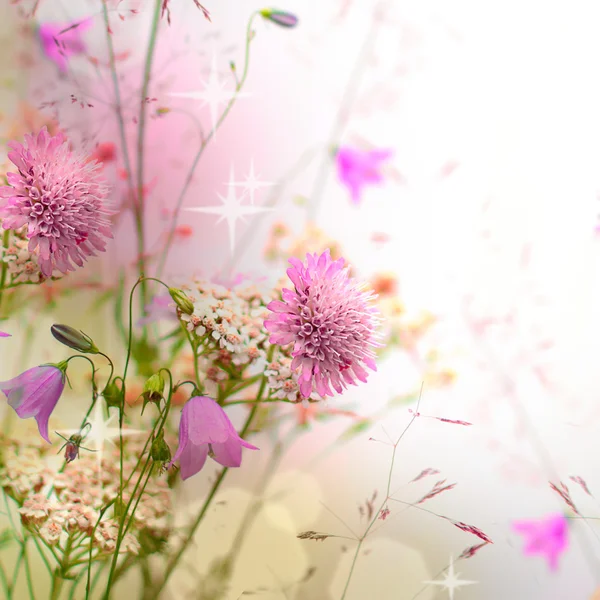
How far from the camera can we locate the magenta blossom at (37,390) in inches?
18.5

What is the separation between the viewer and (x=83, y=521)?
1.68ft

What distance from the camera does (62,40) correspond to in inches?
25.0

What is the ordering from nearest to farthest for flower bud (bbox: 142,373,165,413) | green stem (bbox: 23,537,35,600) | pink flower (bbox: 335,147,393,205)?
flower bud (bbox: 142,373,165,413) → green stem (bbox: 23,537,35,600) → pink flower (bbox: 335,147,393,205)

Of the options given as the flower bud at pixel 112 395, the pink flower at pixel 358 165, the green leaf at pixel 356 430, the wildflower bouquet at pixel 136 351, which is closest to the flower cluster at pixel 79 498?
the wildflower bouquet at pixel 136 351

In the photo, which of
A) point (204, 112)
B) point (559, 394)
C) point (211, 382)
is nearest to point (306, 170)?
point (204, 112)

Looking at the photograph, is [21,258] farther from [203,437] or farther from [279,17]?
[279,17]

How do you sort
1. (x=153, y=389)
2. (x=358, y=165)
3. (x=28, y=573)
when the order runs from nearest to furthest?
(x=153, y=389) → (x=28, y=573) → (x=358, y=165)

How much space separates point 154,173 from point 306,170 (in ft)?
0.57

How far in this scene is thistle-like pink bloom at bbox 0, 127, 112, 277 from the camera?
48 centimetres

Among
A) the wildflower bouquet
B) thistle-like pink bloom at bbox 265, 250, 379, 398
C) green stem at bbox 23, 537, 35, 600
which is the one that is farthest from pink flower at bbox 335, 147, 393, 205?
green stem at bbox 23, 537, 35, 600

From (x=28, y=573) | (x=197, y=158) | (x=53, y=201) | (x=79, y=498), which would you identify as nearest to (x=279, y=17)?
(x=197, y=158)

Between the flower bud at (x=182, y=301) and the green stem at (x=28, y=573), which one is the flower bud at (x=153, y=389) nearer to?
the flower bud at (x=182, y=301)

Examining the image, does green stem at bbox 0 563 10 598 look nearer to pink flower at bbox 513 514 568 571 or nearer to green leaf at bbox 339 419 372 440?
green leaf at bbox 339 419 372 440

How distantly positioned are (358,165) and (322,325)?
0.29 metres
